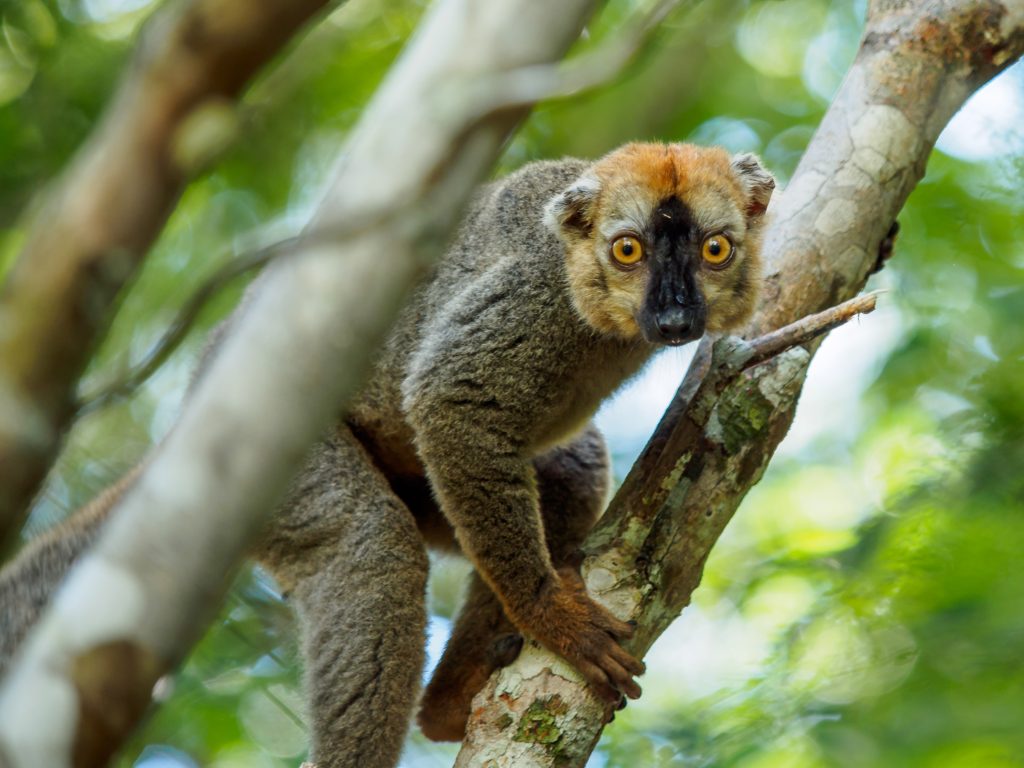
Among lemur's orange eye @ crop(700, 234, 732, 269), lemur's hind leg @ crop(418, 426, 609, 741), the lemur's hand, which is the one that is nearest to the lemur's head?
lemur's orange eye @ crop(700, 234, 732, 269)

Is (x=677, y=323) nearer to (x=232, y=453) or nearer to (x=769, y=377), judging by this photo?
(x=769, y=377)

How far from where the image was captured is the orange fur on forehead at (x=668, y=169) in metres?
6.12

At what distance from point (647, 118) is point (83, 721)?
950 centimetres

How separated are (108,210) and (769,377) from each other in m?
4.01

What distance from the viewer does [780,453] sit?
12008mm

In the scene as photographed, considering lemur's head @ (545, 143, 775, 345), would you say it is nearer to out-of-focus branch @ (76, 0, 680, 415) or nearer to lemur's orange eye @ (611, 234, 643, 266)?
lemur's orange eye @ (611, 234, 643, 266)

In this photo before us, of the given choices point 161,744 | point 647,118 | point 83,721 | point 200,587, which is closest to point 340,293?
point 200,587

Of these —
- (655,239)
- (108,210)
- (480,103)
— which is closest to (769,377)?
(655,239)

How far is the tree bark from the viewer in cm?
507

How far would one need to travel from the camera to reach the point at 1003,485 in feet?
19.8

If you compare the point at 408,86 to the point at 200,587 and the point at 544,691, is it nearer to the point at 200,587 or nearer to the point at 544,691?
the point at 200,587

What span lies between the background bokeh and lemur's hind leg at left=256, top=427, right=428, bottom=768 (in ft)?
2.56

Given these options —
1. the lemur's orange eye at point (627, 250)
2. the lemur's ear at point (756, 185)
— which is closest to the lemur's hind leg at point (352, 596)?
the lemur's orange eye at point (627, 250)

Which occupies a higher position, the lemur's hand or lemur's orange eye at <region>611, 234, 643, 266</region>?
lemur's orange eye at <region>611, 234, 643, 266</region>
